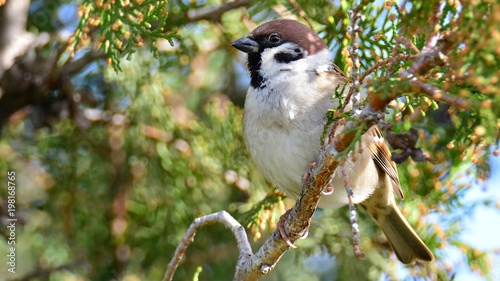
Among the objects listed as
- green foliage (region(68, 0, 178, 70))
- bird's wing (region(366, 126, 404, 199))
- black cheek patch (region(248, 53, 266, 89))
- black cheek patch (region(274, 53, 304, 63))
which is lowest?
bird's wing (region(366, 126, 404, 199))

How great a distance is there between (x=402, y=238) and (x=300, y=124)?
0.74m

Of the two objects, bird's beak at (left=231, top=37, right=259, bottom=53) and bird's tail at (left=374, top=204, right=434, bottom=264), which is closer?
bird's beak at (left=231, top=37, right=259, bottom=53)

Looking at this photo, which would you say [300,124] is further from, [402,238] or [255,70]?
[402,238]

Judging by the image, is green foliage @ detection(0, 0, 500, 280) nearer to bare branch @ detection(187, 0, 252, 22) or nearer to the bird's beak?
bare branch @ detection(187, 0, 252, 22)

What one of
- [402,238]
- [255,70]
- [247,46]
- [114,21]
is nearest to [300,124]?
[255,70]

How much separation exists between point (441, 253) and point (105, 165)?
1.40 m

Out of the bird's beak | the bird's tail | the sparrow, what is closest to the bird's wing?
the sparrow

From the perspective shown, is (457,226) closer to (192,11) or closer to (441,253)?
(441,253)

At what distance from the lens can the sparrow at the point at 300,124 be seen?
7.36 ft

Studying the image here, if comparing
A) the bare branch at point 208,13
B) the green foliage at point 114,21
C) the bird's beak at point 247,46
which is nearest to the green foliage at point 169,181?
the bare branch at point 208,13

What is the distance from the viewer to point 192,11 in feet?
9.07

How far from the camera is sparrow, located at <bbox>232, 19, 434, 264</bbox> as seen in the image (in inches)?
88.3

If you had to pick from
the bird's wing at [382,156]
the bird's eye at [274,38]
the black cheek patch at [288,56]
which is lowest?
the bird's wing at [382,156]

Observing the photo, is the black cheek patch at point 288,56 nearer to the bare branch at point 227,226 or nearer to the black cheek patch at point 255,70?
the black cheek patch at point 255,70
